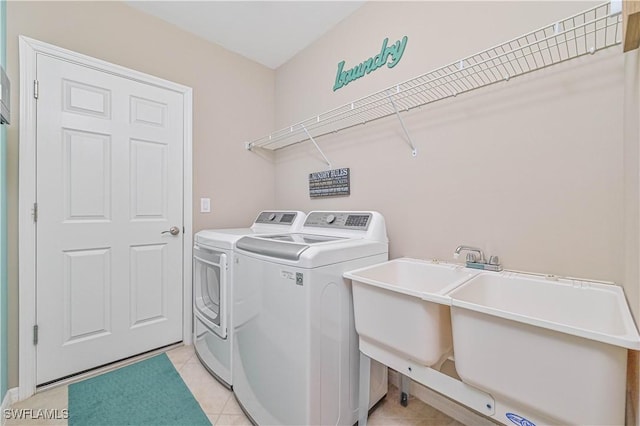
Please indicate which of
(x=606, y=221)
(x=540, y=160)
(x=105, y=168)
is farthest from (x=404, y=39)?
(x=105, y=168)

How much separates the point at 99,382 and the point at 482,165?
261 cm

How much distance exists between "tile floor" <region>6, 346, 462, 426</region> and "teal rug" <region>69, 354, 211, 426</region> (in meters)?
0.05

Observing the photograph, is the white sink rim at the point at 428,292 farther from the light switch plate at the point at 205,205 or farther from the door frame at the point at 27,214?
the door frame at the point at 27,214

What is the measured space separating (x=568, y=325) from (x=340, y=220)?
1.26 meters

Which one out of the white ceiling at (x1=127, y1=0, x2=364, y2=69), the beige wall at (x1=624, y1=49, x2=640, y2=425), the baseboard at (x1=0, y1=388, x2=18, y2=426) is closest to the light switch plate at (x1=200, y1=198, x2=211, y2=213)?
the white ceiling at (x1=127, y1=0, x2=364, y2=69)

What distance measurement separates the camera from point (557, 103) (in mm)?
1176

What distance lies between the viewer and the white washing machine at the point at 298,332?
1.19 metres

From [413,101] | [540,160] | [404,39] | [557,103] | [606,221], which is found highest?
[404,39]

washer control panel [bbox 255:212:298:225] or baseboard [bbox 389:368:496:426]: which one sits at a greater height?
washer control panel [bbox 255:212:298:225]

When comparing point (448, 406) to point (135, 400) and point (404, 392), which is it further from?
point (135, 400)

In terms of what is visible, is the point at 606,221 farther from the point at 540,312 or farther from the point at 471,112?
the point at 471,112

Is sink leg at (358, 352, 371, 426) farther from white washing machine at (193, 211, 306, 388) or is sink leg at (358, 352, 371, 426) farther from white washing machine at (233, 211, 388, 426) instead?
white washing machine at (193, 211, 306, 388)

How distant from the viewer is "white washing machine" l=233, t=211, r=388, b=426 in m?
1.19

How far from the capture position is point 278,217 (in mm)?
2275
